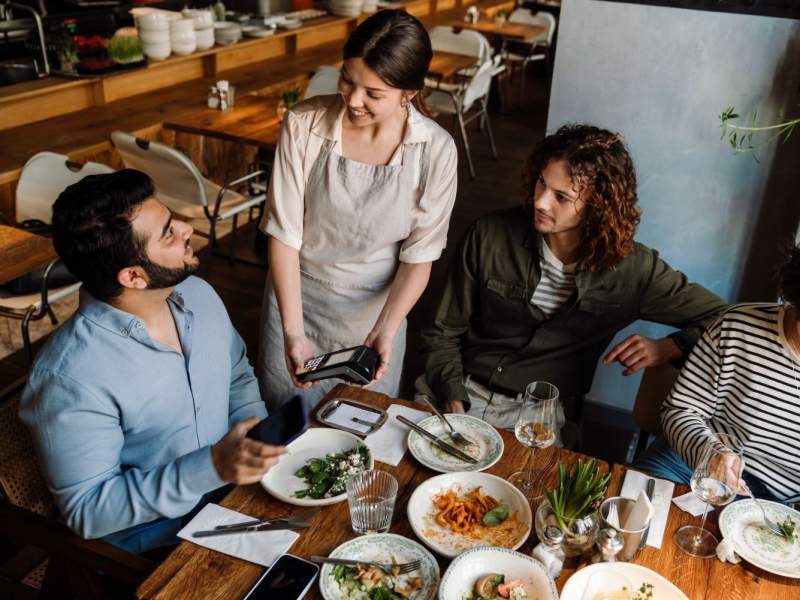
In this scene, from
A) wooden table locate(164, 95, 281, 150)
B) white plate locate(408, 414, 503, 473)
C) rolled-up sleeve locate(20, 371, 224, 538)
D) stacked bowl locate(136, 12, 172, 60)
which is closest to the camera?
rolled-up sleeve locate(20, 371, 224, 538)

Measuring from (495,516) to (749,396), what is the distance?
2.39 ft

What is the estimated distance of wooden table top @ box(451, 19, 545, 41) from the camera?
22.9ft

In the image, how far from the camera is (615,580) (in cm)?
129

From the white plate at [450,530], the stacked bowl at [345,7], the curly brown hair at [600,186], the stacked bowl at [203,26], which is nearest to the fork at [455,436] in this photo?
the white plate at [450,530]

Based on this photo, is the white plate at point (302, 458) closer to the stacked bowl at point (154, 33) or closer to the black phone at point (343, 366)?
the black phone at point (343, 366)

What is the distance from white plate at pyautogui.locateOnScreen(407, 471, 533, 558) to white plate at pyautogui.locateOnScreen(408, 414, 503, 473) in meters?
0.04

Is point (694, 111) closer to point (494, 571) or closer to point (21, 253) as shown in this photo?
point (494, 571)

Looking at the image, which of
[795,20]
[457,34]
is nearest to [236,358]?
[795,20]

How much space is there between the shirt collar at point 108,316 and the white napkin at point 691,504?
3.75ft

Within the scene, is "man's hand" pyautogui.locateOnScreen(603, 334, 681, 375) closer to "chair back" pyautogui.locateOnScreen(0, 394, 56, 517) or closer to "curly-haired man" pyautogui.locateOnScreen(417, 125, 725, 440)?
"curly-haired man" pyautogui.locateOnScreen(417, 125, 725, 440)

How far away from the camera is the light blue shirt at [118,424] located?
1.37m

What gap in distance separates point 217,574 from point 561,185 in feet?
3.95

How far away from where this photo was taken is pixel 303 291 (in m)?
2.10

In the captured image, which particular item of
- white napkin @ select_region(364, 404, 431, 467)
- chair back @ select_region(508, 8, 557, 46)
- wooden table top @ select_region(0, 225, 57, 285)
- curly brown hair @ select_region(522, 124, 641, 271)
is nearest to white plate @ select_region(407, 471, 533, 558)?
white napkin @ select_region(364, 404, 431, 467)
